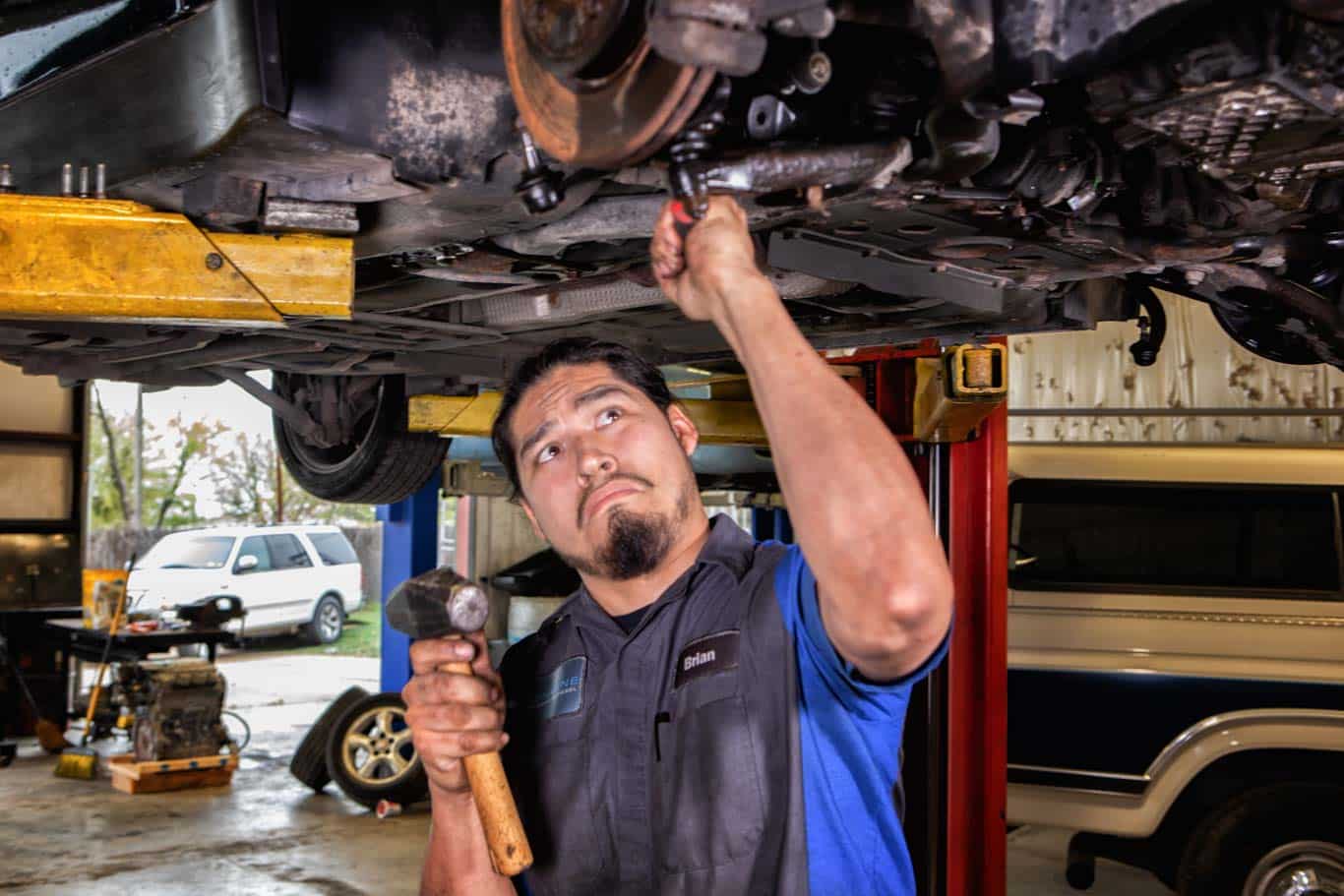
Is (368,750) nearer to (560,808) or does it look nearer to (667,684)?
(560,808)

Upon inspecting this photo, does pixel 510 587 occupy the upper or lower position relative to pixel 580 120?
lower

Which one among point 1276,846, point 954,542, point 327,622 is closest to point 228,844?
point 954,542

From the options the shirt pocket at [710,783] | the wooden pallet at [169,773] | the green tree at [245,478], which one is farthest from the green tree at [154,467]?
the shirt pocket at [710,783]

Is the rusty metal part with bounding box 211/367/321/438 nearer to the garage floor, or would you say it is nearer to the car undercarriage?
the car undercarriage

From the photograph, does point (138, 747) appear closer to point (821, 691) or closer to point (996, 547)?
point (996, 547)

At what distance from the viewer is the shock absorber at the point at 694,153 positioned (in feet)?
3.99

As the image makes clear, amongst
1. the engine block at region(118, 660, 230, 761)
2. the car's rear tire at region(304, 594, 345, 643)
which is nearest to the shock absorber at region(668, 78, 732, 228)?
the engine block at region(118, 660, 230, 761)

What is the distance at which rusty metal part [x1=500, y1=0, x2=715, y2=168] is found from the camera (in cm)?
118

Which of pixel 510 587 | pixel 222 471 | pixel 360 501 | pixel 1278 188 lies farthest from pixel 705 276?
pixel 222 471

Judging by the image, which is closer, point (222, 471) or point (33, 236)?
point (33, 236)

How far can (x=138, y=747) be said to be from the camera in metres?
6.74

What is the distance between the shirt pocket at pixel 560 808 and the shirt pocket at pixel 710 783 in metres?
0.13

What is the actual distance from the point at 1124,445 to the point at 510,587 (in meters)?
3.68

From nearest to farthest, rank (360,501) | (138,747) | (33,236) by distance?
1. (33,236)
2. (360,501)
3. (138,747)
